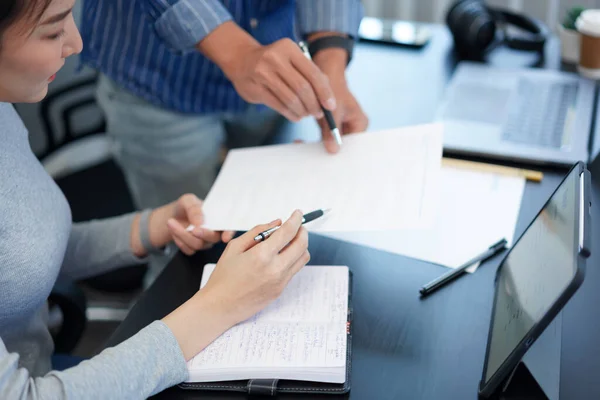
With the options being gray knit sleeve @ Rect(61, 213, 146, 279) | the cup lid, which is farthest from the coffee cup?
gray knit sleeve @ Rect(61, 213, 146, 279)

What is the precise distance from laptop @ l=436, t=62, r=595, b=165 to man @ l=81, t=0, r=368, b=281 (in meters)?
0.25

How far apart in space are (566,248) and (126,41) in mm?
1008

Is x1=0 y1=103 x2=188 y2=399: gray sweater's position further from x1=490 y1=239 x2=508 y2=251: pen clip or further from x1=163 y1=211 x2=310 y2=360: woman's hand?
x1=490 y1=239 x2=508 y2=251: pen clip

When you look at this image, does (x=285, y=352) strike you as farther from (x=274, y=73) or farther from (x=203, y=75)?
(x=203, y=75)

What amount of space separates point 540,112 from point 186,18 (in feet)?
2.46

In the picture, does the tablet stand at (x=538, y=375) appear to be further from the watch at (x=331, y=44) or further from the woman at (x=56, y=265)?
the watch at (x=331, y=44)

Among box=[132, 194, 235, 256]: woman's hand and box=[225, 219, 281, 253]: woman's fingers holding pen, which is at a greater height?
box=[225, 219, 281, 253]: woman's fingers holding pen

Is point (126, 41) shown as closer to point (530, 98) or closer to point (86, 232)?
point (86, 232)

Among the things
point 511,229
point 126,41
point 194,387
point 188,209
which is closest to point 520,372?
point 511,229

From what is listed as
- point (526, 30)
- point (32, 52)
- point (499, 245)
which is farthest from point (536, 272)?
point (526, 30)

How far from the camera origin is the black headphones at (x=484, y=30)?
157cm

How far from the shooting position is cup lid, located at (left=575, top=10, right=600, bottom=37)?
4.66 ft

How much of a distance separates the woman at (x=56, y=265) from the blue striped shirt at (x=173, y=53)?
0.38 m

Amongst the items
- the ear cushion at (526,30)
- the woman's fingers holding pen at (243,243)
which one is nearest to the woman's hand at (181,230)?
the woman's fingers holding pen at (243,243)
